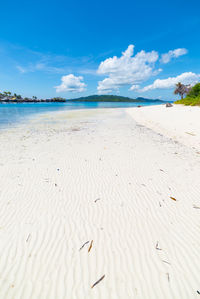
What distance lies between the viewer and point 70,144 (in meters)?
8.24

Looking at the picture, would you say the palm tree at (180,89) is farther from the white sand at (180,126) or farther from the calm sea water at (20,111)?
the white sand at (180,126)

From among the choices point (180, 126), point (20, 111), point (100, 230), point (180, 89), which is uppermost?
point (180, 89)

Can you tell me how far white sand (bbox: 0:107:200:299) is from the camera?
75.2 inches

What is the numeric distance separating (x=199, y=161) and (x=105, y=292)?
6.37 m

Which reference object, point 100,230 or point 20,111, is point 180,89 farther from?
point 100,230

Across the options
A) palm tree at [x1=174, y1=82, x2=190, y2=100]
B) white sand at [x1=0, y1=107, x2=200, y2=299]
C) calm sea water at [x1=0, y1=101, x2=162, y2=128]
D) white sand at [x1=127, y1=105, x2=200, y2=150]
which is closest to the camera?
white sand at [x1=0, y1=107, x2=200, y2=299]

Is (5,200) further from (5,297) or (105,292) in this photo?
(105,292)

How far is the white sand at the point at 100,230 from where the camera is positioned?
1.91 meters

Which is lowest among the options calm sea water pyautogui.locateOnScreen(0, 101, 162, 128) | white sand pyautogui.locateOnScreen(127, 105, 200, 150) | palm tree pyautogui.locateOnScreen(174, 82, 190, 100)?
white sand pyautogui.locateOnScreen(127, 105, 200, 150)

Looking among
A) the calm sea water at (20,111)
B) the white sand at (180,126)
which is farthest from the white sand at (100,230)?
the calm sea water at (20,111)

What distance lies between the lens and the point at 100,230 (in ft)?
8.86

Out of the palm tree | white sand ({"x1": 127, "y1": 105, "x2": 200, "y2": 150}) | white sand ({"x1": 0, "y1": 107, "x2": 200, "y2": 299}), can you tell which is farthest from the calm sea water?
the palm tree

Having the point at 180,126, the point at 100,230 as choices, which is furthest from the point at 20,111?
the point at 100,230

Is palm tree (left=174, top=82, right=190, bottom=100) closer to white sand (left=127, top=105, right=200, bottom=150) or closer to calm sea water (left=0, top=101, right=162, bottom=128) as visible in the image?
calm sea water (left=0, top=101, right=162, bottom=128)
